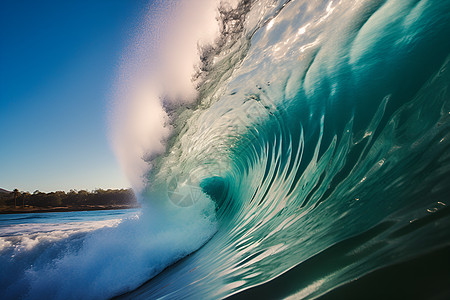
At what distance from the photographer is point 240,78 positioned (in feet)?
12.6

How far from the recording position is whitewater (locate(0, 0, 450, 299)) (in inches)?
52.4

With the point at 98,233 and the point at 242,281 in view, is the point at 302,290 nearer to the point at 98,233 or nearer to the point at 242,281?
the point at 242,281

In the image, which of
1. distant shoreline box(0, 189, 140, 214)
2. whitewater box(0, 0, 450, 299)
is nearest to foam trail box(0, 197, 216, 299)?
whitewater box(0, 0, 450, 299)

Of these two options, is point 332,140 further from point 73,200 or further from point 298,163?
point 73,200

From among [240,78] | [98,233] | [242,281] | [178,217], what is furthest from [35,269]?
[240,78]

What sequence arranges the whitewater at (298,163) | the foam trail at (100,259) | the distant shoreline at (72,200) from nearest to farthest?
the whitewater at (298,163)
the foam trail at (100,259)
the distant shoreline at (72,200)

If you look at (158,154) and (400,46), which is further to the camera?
(158,154)

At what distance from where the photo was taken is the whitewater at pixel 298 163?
1.33m

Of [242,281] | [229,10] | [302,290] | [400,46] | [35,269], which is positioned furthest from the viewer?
[35,269]

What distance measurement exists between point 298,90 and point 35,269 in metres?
5.25

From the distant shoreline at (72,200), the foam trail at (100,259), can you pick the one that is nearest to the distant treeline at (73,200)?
the distant shoreline at (72,200)

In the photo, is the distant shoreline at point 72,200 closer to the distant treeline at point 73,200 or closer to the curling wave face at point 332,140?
the distant treeline at point 73,200

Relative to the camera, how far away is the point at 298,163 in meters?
3.27

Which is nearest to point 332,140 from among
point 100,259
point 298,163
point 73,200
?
point 298,163
